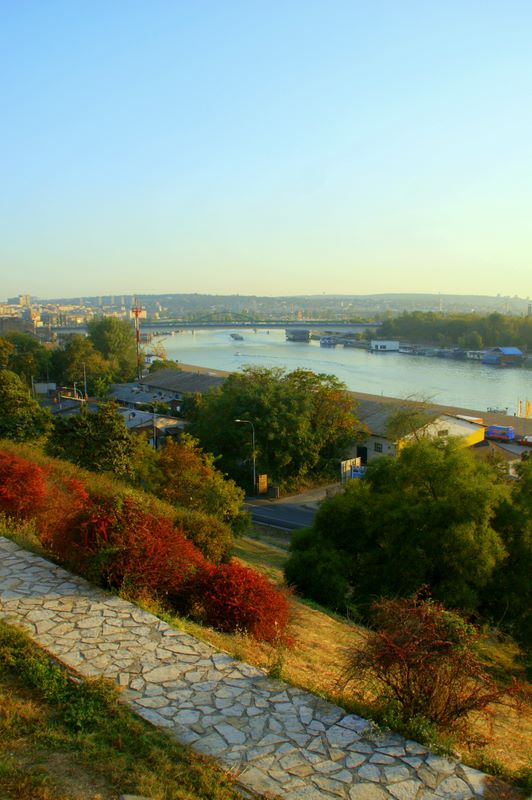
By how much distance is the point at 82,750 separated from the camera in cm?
195

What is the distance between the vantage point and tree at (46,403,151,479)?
304 inches

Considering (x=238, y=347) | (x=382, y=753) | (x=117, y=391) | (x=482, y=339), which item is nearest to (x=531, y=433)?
(x=117, y=391)

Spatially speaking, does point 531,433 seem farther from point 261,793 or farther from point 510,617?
point 261,793

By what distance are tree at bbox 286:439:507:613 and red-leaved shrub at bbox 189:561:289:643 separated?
202 cm

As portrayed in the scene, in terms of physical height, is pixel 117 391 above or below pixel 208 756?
below

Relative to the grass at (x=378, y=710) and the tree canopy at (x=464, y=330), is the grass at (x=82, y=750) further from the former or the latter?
the tree canopy at (x=464, y=330)

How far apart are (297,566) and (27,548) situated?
8.08ft

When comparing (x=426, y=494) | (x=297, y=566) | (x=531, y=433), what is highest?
(x=426, y=494)

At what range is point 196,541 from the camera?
436 centimetres

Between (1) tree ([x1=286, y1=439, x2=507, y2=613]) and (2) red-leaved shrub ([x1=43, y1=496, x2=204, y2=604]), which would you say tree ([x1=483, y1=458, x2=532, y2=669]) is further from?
(2) red-leaved shrub ([x1=43, y1=496, x2=204, y2=604])

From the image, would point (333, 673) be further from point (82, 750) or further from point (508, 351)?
point (508, 351)

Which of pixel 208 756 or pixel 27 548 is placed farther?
pixel 27 548

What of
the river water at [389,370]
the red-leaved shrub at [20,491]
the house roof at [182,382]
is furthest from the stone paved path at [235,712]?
the river water at [389,370]

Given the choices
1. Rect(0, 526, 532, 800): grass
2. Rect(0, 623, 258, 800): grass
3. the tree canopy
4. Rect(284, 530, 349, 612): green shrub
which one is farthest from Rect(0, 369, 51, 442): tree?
the tree canopy
